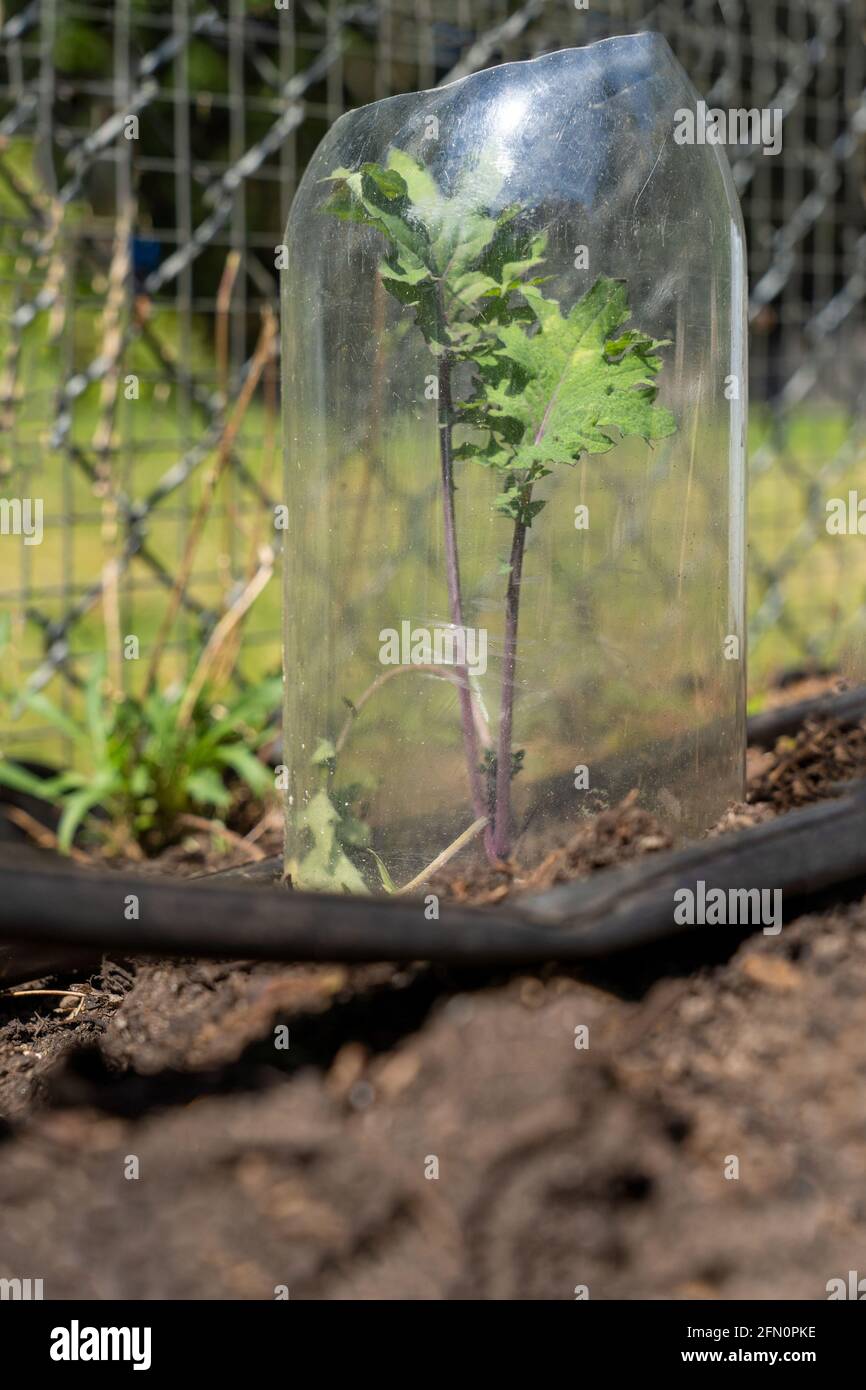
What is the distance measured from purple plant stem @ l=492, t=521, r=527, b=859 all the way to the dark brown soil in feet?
1.30

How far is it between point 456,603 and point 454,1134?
2.28 feet

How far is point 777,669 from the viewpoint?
365cm

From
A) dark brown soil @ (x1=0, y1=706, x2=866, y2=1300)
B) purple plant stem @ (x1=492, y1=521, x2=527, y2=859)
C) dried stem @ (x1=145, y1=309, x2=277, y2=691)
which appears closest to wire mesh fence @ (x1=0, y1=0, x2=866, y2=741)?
dried stem @ (x1=145, y1=309, x2=277, y2=691)

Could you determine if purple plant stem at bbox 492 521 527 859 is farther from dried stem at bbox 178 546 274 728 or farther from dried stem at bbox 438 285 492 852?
dried stem at bbox 178 546 274 728

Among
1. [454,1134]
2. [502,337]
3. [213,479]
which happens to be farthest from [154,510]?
[454,1134]

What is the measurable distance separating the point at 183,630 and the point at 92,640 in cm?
81

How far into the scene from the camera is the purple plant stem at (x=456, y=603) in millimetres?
1397

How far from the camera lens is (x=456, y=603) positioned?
4.68ft

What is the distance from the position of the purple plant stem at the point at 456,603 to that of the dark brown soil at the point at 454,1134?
1.42 ft

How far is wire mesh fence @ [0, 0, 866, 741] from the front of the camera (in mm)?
2844

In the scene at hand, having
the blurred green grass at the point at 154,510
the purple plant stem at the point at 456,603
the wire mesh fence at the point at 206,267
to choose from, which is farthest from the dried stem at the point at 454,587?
the blurred green grass at the point at 154,510

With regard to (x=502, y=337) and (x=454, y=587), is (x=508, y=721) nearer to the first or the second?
(x=454, y=587)

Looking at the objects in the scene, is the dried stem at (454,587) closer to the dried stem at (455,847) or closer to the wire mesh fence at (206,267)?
the dried stem at (455,847)

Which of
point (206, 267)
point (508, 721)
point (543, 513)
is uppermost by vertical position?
point (206, 267)
